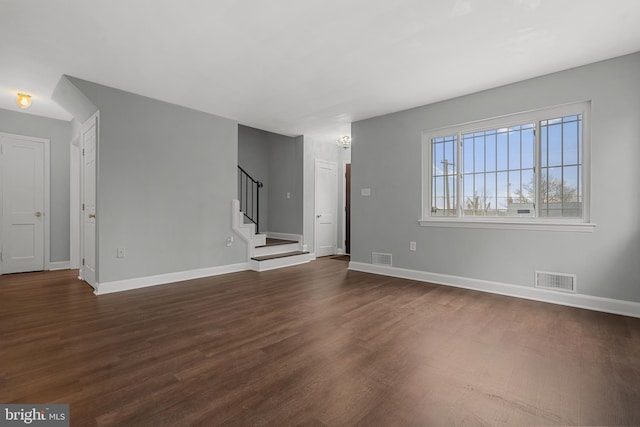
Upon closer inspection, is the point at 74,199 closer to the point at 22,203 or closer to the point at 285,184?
the point at 22,203

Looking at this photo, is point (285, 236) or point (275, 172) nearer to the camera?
point (285, 236)

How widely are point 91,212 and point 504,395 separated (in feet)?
17.0

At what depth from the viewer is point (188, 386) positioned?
6.11ft

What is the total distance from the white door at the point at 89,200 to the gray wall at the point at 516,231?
406 centimetres

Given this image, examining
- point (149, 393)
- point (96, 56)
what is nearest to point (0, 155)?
point (96, 56)

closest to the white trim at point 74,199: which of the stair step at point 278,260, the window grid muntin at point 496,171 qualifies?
the stair step at point 278,260

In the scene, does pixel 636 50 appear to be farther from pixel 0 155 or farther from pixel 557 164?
pixel 0 155

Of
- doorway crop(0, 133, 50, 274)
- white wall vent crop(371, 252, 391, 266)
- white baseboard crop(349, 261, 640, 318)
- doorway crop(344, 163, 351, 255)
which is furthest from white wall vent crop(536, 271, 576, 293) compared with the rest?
doorway crop(0, 133, 50, 274)

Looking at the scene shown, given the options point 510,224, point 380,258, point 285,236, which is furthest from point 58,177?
point 510,224

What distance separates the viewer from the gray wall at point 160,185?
4.04 m

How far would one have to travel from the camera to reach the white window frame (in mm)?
3443

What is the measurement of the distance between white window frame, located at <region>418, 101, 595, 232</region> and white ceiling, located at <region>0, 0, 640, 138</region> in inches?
18.9

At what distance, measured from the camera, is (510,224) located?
3.91 m

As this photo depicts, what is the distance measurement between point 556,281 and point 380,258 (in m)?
2.43
